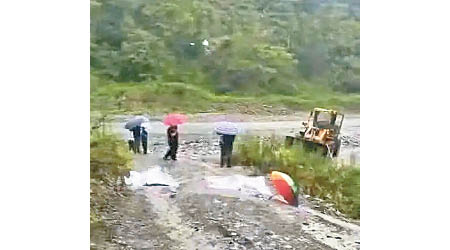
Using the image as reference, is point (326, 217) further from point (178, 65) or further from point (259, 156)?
point (178, 65)

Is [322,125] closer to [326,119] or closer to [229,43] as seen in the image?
[326,119]

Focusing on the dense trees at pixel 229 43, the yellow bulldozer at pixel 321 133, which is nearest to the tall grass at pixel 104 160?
the dense trees at pixel 229 43

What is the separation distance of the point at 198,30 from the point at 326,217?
0.53 metres

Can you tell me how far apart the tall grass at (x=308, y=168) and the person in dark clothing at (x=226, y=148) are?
21mm

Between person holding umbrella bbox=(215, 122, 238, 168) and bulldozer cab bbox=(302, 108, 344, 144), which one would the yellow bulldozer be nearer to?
bulldozer cab bbox=(302, 108, 344, 144)

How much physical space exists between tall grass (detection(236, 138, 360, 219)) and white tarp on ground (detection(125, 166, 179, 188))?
0.18 metres

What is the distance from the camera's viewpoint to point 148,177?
1.35 metres

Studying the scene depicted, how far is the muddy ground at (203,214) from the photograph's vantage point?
1342 millimetres

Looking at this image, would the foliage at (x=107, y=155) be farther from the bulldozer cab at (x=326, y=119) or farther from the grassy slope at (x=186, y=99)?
the bulldozer cab at (x=326, y=119)

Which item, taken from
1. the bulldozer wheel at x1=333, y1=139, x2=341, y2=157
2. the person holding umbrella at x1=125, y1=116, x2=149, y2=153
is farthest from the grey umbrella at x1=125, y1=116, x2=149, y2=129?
the bulldozer wheel at x1=333, y1=139, x2=341, y2=157

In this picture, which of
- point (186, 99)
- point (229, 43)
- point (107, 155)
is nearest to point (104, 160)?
point (107, 155)

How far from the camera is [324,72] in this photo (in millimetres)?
1352

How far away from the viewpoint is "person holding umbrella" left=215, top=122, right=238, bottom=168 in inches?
53.1
